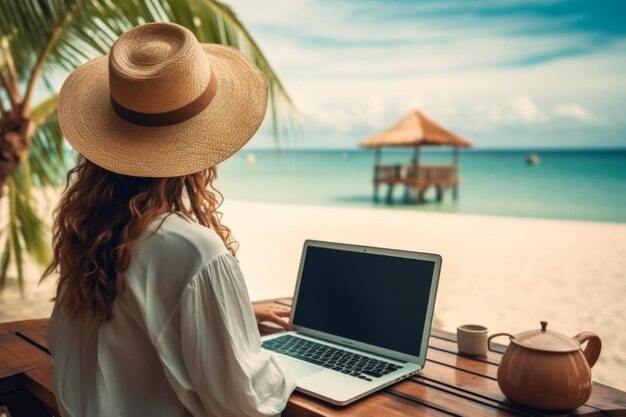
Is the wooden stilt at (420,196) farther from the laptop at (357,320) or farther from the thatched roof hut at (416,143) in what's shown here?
the laptop at (357,320)

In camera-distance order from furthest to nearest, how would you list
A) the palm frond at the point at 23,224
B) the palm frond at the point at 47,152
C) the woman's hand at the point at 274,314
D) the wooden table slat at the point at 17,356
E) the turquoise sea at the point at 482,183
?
the turquoise sea at the point at 482,183
the palm frond at the point at 47,152
the palm frond at the point at 23,224
the woman's hand at the point at 274,314
the wooden table slat at the point at 17,356

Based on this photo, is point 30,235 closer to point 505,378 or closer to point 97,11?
point 97,11

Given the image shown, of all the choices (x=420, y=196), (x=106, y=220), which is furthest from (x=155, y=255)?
(x=420, y=196)

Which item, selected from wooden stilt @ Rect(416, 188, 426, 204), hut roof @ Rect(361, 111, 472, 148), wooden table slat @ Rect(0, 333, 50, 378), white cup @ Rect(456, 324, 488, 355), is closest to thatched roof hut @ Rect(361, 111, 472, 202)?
hut roof @ Rect(361, 111, 472, 148)

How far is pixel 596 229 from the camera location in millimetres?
12766

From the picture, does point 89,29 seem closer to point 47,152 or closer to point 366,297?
point 47,152

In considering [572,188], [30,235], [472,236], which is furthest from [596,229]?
[572,188]

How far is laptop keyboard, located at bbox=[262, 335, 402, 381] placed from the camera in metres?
1.28

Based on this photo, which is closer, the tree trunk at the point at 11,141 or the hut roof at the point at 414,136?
the tree trunk at the point at 11,141

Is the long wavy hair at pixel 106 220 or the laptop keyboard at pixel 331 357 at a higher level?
the long wavy hair at pixel 106 220

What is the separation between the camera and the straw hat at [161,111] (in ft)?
3.75

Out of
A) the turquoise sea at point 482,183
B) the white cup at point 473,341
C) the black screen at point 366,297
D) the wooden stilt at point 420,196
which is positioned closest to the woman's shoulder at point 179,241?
the black screen at point 366,297

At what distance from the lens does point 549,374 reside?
41.3 inches

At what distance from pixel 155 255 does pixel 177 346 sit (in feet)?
0.59
